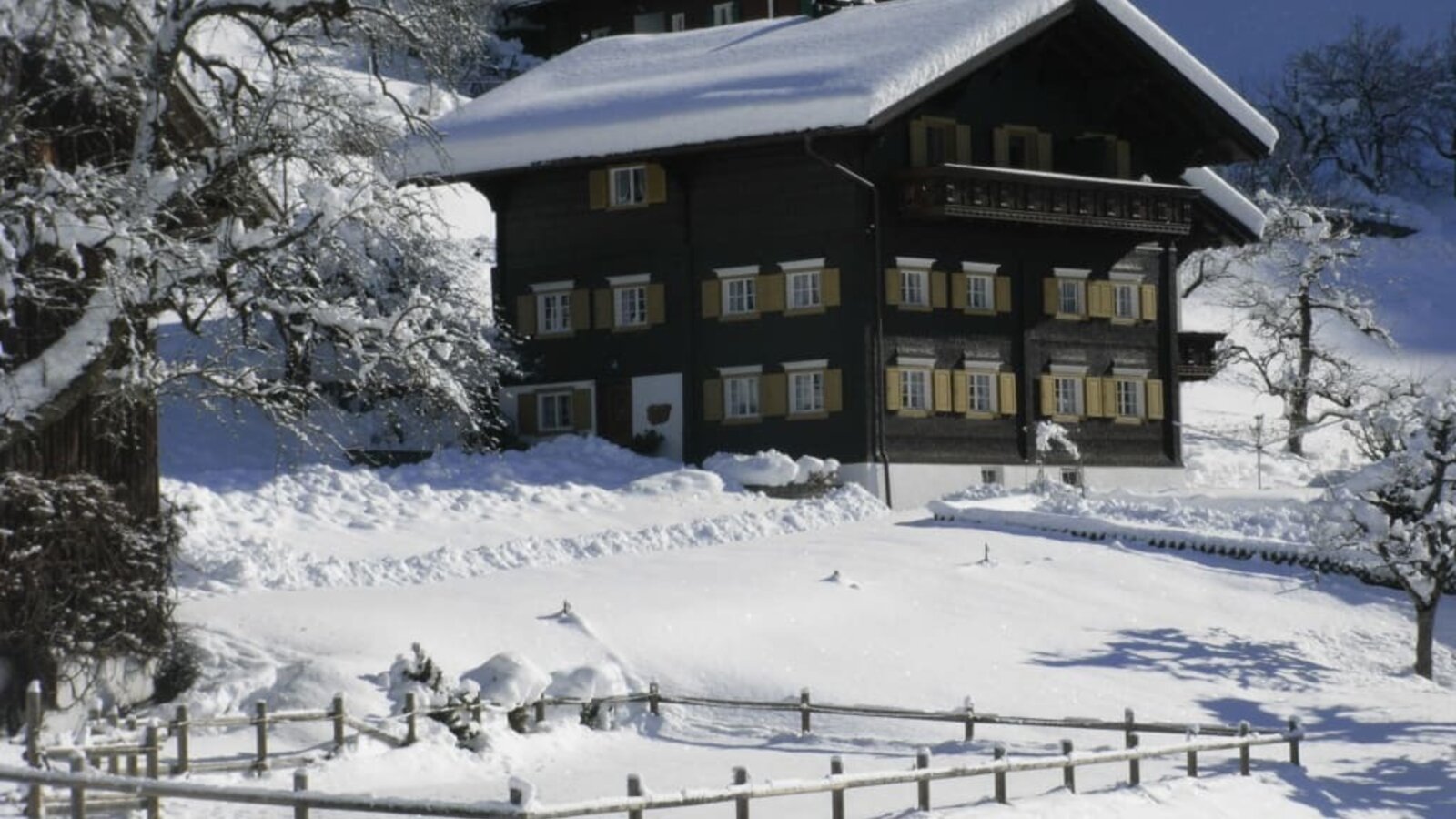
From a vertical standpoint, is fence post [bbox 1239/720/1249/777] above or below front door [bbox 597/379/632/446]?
below

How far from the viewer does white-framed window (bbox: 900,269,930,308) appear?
42656mm

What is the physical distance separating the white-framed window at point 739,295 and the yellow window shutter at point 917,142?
3.67m

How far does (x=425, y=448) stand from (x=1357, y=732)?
20.5m

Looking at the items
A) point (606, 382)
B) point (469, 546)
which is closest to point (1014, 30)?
point (606, 382)

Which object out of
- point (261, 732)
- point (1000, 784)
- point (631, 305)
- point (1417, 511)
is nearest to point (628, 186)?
point (631, 305)

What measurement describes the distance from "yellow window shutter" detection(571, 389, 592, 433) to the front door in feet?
0.57

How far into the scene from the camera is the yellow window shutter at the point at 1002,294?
44406 millimetres

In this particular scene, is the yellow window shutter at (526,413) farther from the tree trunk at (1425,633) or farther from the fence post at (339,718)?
the fence post at (339,718)

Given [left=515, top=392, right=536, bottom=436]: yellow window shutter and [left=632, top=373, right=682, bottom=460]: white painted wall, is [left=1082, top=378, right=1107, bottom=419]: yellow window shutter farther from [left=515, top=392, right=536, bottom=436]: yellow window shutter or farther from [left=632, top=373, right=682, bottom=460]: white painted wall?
[left=515, top=392, right=536, bottom=436]: yellow window shutter

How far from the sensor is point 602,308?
147ft

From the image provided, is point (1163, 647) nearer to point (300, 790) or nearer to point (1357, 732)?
point (1357, 732)

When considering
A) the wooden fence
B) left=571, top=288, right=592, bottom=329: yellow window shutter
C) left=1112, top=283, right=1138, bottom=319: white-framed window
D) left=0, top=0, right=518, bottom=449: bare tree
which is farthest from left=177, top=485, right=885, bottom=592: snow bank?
left=1112, top=283, right=1138, bottom=319: white-framed window

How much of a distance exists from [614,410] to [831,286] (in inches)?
206

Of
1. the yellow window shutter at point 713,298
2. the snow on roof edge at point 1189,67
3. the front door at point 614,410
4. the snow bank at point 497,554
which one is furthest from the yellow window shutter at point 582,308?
the snow on roof edge at point 1189,67
